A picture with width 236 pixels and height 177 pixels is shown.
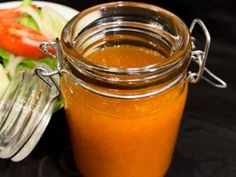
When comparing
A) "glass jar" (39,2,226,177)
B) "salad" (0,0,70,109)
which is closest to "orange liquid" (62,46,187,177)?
"glass jar" (39,2,226,177)

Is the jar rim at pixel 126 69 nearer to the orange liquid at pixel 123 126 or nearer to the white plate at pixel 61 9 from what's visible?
the orange liquid at pixel 123 126

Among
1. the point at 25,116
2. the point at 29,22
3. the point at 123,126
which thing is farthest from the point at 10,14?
the point at 123,126

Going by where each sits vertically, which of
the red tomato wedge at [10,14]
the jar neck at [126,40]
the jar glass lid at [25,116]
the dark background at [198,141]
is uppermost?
the jar neck at [126,40]

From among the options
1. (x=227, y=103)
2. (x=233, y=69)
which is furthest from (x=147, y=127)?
(x=233, y=69)

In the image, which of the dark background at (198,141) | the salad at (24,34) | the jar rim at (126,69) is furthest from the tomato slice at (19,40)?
the jar rim at (126,69)

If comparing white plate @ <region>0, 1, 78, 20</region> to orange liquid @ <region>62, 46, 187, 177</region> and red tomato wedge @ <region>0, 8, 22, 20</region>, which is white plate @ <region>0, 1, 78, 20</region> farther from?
orange liquid @ <region>62, 46, 187, 177</region>

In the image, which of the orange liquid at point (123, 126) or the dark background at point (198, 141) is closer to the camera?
the orange liquid at point (123, 126)
